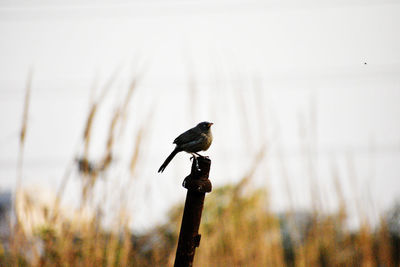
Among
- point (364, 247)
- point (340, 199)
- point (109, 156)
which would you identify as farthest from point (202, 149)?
point (364, 247)

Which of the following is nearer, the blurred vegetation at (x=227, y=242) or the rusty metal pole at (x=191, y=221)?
the rusty metal pole at (x=191, y=221)

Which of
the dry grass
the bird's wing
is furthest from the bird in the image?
the dry grass

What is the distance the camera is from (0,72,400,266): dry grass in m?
2.19

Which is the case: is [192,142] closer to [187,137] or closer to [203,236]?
[187,137]

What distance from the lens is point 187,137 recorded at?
1.87m

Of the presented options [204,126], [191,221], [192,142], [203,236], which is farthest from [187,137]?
[203,236]

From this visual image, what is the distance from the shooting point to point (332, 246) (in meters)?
3.09

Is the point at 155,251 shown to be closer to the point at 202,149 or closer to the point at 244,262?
the point at 244,262

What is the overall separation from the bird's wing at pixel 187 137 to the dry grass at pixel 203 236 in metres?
0.44

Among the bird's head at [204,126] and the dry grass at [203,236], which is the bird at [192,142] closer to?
the bird's head at [204,126]

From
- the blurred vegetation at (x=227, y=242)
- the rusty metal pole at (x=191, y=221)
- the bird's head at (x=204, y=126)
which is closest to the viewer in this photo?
the rusty metal pole at (x=191, y=221)

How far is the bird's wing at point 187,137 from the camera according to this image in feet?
6.11

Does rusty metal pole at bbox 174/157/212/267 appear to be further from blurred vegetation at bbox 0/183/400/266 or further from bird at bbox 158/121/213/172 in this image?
blurred vegetation at bbox 0/183/400/266

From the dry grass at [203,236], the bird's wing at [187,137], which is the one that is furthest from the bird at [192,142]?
the dry grass at [203,236]
